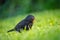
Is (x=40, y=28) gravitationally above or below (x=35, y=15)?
below

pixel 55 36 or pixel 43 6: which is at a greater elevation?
pixel 43 6

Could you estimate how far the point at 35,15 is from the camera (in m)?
2.31

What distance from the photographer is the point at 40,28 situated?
2.25 m

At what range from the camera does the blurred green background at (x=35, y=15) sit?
7.29 ft

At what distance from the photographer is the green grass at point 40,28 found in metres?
2.20

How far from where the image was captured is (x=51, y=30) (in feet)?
7.24

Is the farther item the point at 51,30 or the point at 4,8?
the point at 4,8

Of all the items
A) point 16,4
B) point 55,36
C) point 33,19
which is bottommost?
point 55,36

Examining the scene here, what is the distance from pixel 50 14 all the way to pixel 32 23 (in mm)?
197

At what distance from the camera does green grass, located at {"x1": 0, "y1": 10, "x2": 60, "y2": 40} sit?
2.20m

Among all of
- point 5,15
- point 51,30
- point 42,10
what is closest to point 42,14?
point 42,10

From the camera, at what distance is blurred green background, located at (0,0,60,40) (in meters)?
2.22

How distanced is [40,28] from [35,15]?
0.15 meters

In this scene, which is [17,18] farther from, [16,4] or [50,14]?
[50,14]
